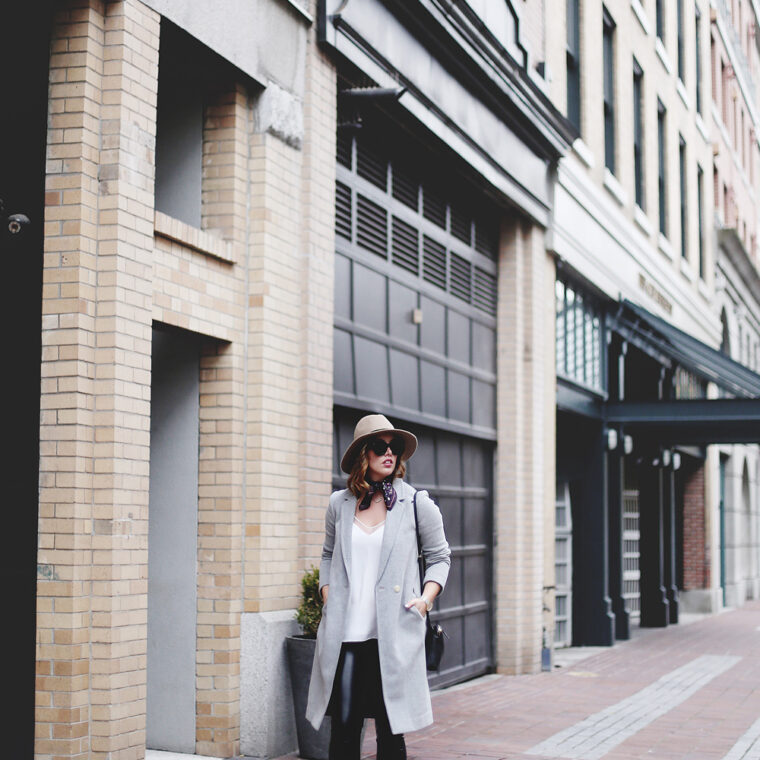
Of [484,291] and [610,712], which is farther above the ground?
[484,291]

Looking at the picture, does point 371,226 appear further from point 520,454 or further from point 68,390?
point 68,390

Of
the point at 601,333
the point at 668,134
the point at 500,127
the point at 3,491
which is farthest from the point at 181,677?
the point at 668,134

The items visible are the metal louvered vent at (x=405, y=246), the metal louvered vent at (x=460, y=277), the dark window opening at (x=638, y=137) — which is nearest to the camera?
the metal louvered vent at (x=405, y=246)

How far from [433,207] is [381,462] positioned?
20.0 feet

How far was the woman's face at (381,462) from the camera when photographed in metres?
6.08

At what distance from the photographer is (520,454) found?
521 inches

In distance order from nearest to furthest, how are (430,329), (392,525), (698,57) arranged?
(392,525) < (430,329) < (698,57)

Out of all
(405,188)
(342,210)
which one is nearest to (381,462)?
(342,210)

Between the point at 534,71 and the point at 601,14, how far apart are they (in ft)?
12.4

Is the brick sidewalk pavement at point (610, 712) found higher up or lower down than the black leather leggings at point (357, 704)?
lower down

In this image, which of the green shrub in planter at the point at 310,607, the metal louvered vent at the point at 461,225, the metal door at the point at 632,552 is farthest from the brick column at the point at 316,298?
the metal door at the point at 632,552

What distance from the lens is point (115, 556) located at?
20.9 feet

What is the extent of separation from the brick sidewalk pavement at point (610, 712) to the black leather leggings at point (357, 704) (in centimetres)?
233

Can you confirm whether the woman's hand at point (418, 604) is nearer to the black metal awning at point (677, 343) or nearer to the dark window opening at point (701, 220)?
the black metal awning at point (677, 343)
